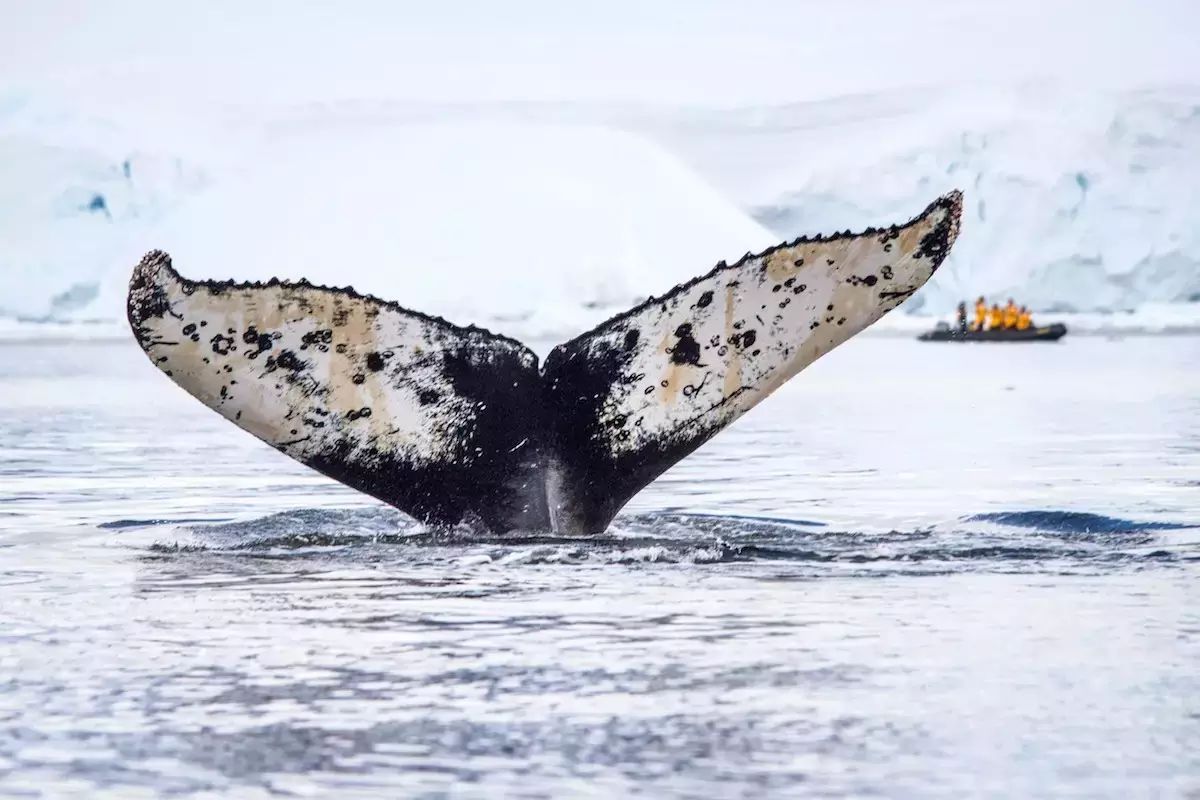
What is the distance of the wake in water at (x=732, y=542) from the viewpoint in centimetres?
585

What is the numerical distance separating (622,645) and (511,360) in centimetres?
141

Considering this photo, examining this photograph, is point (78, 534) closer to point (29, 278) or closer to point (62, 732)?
point (62, 732)

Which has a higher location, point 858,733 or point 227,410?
point 227,410

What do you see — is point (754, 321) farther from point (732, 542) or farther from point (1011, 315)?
point (1011, 315)

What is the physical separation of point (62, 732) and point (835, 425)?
11710 millimetres

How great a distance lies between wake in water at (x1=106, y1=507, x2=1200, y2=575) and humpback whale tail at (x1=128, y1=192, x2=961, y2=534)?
0.32 m

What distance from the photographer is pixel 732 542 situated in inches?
253

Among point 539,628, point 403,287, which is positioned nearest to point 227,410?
point 539,628

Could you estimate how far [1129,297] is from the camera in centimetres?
7494

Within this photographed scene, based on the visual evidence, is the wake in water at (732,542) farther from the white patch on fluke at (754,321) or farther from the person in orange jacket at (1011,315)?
the person in orange jacket at (1011,315)

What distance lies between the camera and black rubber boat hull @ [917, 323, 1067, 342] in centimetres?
5800

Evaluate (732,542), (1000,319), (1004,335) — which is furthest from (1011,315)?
(732,542)

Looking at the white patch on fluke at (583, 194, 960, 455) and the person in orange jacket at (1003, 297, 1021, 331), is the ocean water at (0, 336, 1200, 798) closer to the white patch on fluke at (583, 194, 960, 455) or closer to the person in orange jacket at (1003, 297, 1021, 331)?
the white patch on fluke at (583, 194, 960, 455)

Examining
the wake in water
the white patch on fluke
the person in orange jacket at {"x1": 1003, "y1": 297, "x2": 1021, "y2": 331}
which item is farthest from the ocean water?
the person in orange jacket at {"x1": 1003, "y1": 297, "x2": 1021, "y2": 331}
